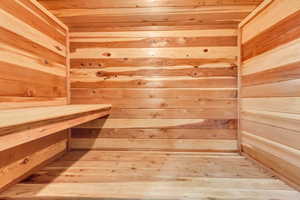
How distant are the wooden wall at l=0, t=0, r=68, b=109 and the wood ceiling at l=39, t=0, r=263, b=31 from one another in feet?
0.62

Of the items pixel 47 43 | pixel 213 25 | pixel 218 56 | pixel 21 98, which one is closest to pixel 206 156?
pixel 218 56

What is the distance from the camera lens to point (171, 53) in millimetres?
2027

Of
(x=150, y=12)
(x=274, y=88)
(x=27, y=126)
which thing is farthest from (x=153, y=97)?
(x=27, y=126)

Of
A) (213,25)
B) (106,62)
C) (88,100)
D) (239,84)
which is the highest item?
(213,25)

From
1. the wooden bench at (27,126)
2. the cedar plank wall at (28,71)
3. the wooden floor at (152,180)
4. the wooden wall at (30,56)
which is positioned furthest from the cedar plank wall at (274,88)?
the wooden wall at (30,56)

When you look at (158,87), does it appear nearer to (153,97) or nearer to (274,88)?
(153,97)

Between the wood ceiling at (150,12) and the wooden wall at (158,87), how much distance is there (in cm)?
9

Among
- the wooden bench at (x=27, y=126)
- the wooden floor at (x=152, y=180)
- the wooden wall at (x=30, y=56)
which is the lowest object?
the wooden floor at (x=152, y=180)

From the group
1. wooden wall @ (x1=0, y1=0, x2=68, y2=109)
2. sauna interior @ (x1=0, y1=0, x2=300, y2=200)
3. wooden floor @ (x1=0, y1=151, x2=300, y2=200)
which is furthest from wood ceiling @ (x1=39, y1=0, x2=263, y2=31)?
wooden floor @ (x1=0, y1=151, x2=300, y2=200)

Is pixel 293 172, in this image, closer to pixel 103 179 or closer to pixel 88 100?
pixel 103 179

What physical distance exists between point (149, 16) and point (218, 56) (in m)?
0.79

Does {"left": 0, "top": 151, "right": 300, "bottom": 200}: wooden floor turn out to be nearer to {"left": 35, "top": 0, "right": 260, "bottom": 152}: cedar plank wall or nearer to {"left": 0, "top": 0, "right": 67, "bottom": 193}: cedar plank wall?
{"left": 0, "top": 0, "right": 67, "bottom": 193}: cedar plank wall

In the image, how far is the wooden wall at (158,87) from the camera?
201cm

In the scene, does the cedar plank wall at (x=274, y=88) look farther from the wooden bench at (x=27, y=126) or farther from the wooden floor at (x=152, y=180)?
the wooden bench at (x=27, y=126)
